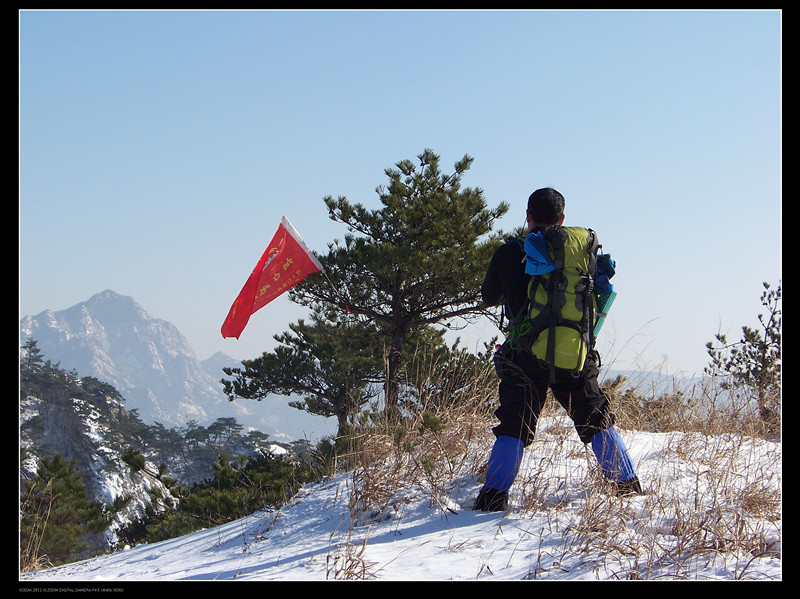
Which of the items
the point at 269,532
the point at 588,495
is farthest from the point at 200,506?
the point at 588,495

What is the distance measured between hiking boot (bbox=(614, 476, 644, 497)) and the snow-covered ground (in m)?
0.05

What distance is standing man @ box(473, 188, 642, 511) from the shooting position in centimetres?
382

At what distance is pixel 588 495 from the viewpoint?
12.4 feet

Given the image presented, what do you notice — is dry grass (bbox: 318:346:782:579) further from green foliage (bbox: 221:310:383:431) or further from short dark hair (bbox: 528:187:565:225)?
green foliage (bbox: 221:310:383:431)

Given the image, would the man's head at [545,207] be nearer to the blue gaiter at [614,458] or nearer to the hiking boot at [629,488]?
the blue gaiter at [614,458]

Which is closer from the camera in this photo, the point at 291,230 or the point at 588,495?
the point at 588,495

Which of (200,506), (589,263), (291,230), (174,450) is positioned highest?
(291,230)

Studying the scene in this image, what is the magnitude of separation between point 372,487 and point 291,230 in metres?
2.87

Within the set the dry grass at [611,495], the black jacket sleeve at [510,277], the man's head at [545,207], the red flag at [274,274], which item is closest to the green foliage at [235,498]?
the dry grass at [611,495]

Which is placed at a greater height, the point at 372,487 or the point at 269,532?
the point at 372,487

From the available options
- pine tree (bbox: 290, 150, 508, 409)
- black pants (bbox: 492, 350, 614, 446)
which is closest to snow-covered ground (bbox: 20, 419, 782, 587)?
black pants (bbox: 492, 350, 614, 446)

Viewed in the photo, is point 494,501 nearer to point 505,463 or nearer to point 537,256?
→ point 505,463
